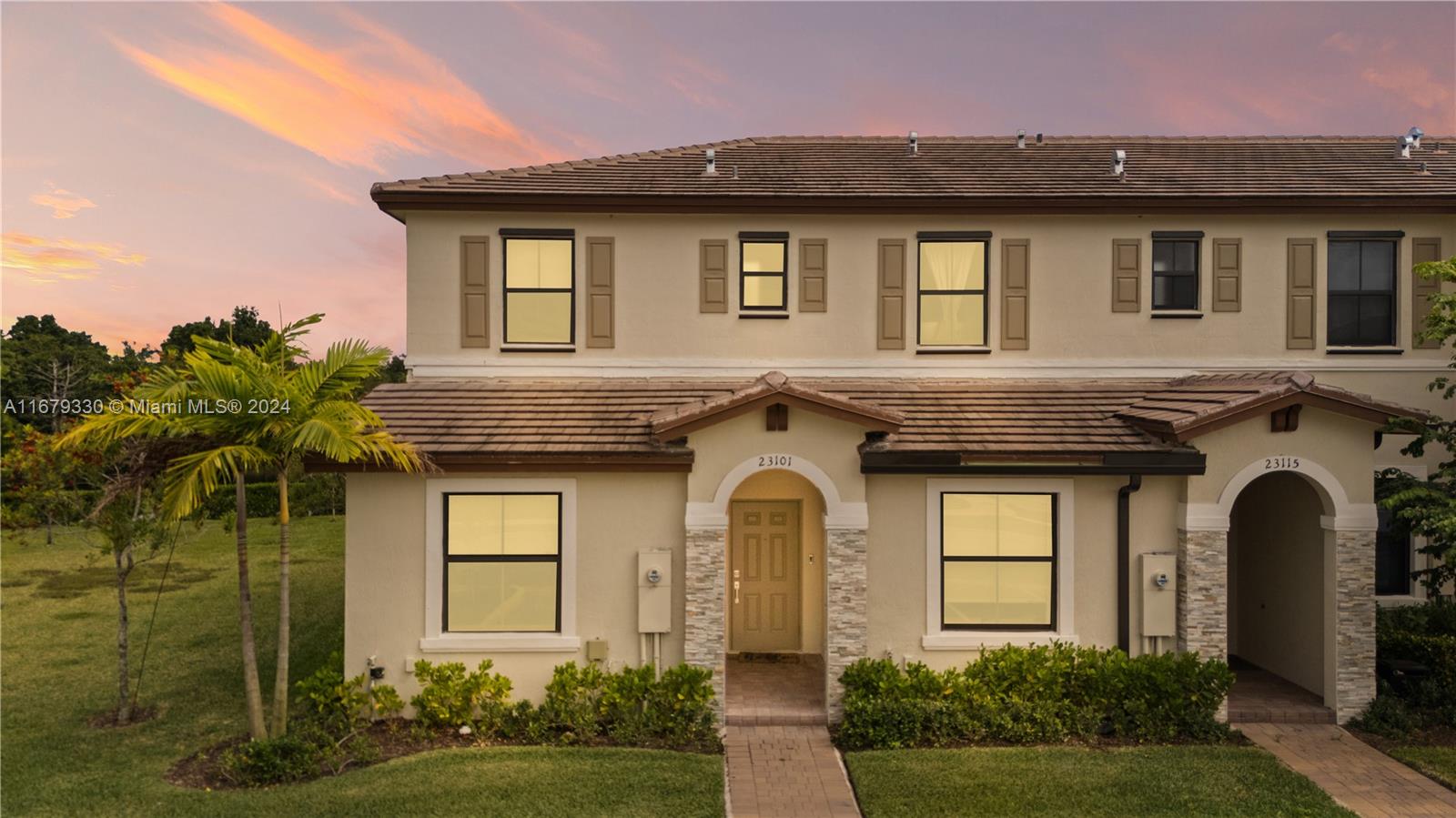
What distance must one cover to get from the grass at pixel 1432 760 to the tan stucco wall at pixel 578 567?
8.61 m

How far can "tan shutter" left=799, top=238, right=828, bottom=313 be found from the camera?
11.7 m

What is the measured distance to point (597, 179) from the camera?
39.1 feet

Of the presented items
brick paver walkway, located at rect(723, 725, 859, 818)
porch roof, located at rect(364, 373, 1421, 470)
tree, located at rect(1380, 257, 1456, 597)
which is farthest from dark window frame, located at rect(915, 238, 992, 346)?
brick paver walkway, located at rect(723, 725, 859, 818)

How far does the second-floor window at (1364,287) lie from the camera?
11734 millimetres

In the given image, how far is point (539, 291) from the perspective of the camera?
11.8 meters

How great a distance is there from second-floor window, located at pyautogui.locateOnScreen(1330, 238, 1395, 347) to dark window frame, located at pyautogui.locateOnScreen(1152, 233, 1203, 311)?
2.15 meters

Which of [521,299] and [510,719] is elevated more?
[521,299]

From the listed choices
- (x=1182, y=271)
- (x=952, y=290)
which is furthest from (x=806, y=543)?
(x=1182, y=271)

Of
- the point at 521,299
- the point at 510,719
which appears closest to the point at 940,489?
the point at 510,719

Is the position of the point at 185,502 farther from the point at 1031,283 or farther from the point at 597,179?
the point at 1031,283

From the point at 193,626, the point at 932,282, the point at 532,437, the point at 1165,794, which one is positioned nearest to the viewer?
the point at 1165,794

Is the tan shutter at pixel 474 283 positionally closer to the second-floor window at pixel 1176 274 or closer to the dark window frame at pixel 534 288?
the dark window frame at pixel 534 288

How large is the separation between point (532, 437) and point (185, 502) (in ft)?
12.5

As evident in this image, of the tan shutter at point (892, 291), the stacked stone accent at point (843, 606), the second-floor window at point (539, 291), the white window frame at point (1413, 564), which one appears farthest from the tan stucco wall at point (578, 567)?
the white window frame at point (1413, 564)
